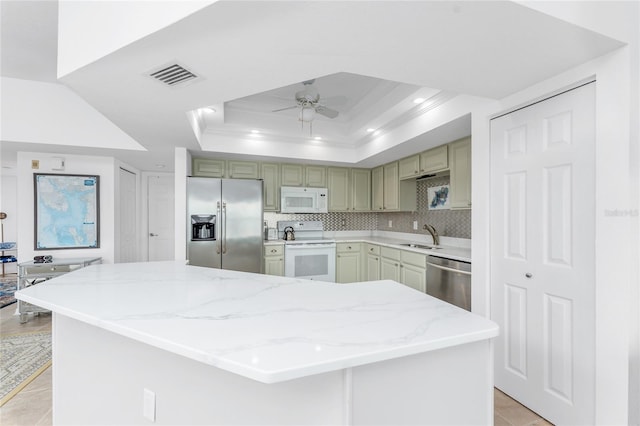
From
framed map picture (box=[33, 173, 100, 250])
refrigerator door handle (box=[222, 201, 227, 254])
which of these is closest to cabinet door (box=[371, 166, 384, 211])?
refrigerator door handle (box=[222, 201, 227, 254])

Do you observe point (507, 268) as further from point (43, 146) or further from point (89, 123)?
point (43, 146)

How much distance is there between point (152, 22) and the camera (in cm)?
130

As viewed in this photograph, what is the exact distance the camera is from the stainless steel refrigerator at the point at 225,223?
11.8 ft

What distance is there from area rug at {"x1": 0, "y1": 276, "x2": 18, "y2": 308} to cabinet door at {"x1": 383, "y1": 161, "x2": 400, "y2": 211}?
5.46 m

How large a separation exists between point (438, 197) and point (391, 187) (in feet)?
2.52

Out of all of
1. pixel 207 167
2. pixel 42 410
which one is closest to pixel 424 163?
pixel 207 167

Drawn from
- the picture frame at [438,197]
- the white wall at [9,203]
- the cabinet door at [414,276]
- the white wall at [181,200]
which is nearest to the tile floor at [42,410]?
the cabinet door at [414,276]

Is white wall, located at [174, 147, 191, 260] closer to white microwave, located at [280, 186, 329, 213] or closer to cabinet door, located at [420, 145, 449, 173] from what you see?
white microwave, located at [280, 186, 329, 213]

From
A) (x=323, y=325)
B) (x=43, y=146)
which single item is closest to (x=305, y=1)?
(x=323, y=325)

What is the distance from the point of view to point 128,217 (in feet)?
16.4

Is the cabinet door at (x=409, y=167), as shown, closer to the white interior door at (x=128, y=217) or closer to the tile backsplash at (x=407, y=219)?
the tile backsplash at (x=407, y=219)

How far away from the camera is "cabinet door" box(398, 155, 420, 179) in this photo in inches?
152

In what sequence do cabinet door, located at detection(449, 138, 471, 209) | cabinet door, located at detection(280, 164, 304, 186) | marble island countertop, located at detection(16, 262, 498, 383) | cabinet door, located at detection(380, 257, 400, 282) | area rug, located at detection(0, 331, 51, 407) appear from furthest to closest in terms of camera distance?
cabinet door, located at detection(280, 164, 304, 186) → cabinet door, located at detection(380, 257, 400, 282) → cabinet door, located at detection(449, 138, 471, 209) → area rug, located at detection(0, 331, 51, 407) → marble island countertop, located at detection(16, 262, 498, 383)

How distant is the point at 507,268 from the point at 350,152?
298cm
